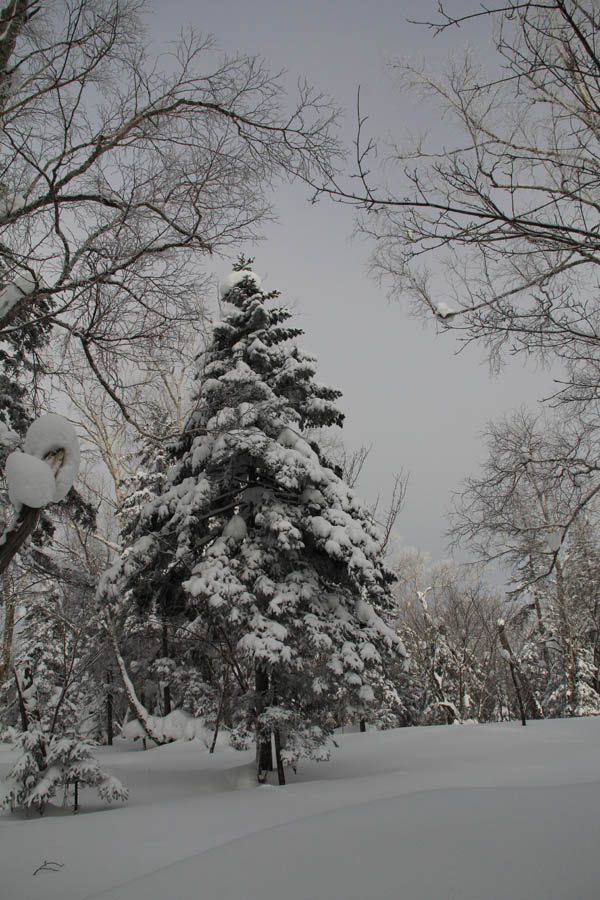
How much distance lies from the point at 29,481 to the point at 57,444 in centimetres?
23

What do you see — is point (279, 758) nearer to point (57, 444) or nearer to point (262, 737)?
point (262, 737)

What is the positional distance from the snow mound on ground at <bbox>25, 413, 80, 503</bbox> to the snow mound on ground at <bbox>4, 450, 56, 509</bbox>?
94 mm

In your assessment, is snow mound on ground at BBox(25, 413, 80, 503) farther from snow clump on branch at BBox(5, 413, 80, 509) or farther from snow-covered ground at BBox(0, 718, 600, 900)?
snow-covered ground at BBox(0, 718, 600, 900)

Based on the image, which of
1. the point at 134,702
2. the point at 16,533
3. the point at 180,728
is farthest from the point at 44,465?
the point at 180,728

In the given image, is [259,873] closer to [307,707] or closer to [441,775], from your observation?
[307,707]

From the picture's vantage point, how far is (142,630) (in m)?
12.7

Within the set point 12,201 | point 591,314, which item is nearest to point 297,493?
point 591,314

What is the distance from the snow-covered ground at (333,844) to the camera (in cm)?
216

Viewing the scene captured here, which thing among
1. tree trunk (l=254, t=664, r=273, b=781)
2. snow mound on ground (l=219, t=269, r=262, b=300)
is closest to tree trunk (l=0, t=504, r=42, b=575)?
tree trunk (l=254, t=664, r=273, b=781)

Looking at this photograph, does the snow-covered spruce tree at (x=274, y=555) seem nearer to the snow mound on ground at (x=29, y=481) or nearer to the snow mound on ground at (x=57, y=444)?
the snow mound on ground at (x=57, y=444)

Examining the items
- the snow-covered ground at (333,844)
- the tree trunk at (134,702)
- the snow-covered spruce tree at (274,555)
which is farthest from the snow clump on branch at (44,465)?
the tree trunk at (134,702)

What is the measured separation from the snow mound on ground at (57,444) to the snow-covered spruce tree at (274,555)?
445 cm

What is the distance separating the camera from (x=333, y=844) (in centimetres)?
274

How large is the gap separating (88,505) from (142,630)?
4689 mm
